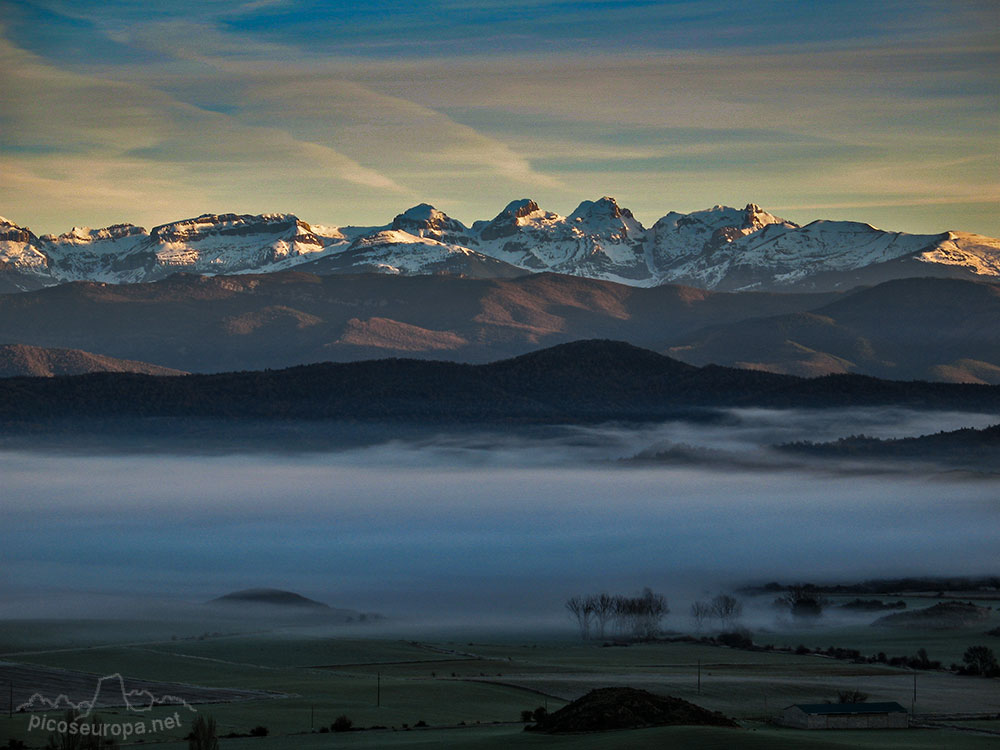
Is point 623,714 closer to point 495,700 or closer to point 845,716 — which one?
point 845,716

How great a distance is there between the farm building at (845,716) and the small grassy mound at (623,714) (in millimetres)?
6315

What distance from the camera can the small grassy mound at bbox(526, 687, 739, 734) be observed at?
445 feet

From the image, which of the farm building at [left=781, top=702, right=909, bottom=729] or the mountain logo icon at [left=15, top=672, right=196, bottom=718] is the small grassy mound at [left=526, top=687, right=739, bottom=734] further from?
the mountain logo icon at [left=15, top=672, right=196, bottom=718]

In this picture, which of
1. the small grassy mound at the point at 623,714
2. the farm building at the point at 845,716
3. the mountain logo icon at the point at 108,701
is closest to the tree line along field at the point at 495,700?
the farm building at the point at 845,716

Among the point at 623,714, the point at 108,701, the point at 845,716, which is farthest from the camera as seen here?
the point at 108,701

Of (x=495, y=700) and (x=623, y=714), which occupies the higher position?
(x=623, y=714)

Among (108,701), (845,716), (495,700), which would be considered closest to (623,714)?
(845,716)

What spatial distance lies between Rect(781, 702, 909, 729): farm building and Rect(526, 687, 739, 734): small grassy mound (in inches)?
249

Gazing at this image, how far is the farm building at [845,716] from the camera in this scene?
141 meters

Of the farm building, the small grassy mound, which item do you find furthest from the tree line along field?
the small grassy mound

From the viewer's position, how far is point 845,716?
468ft

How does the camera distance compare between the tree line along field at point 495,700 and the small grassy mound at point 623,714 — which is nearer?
the tree line along field at point 495,700

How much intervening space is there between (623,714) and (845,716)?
19.6 m

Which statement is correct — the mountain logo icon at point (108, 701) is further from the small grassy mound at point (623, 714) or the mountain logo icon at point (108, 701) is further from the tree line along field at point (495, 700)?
the small grassy mound at point (623, 714)
